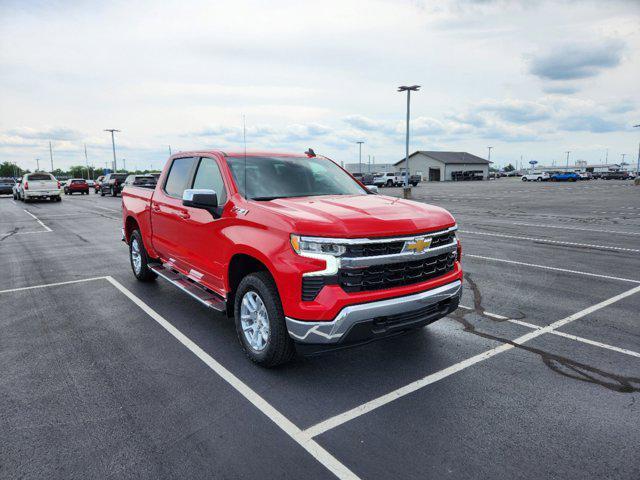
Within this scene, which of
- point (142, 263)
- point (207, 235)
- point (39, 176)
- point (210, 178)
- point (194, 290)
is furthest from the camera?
point (39, 176)

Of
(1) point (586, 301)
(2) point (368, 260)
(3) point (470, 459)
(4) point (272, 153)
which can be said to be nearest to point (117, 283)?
(4) point (272, 153)

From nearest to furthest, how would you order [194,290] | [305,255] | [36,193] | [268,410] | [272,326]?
[268,410], [305,255], [272,326], [194,290], [36,193]

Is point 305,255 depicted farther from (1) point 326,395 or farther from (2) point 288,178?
(2) point 288,178

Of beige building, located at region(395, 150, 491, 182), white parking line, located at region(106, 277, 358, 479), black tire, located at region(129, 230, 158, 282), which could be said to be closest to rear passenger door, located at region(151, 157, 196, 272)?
black tire, located at region(129, 230, 158, 282)

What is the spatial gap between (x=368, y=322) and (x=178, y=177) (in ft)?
11.7

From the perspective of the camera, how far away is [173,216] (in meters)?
5.59

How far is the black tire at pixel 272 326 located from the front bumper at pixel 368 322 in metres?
0.16

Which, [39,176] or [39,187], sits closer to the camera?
[39,187]

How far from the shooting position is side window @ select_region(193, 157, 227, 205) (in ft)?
15.3

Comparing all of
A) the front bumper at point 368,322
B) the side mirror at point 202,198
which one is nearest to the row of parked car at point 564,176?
the front bumper at point 368,322

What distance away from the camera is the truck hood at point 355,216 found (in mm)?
3484

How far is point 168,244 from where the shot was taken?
5.84 meters

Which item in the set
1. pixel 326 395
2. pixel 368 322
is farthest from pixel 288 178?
pixel 326 395

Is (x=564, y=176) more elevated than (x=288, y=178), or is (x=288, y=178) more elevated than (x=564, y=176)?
(x=288, y=178)
